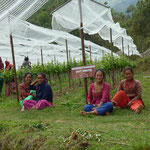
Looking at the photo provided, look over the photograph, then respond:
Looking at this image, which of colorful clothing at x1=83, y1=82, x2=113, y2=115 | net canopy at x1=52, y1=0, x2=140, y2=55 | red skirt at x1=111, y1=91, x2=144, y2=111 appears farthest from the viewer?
net canopy at x1=52, y1=0, x2=140, y2=55

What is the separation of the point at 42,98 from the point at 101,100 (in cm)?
184

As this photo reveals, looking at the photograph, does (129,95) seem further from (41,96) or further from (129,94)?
(41,96)

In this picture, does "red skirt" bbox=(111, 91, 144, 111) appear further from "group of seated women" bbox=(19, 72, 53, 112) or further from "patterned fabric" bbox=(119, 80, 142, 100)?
"group of seated women" bbox=(19, 72, 53, 112)

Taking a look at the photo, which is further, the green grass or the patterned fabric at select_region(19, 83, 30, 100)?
the patterned fabric at select_region(19, 83, 30, 100)

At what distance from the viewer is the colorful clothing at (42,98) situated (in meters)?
5.69

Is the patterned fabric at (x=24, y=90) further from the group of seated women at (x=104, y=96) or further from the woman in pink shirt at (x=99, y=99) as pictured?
the woman in pink shirt at (x=99, y=99)

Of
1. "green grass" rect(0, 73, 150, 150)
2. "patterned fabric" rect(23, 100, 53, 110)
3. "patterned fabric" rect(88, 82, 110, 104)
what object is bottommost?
"green grass" rect(0, 73, 150, 150)

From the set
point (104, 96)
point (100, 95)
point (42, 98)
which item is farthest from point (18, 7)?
point (104, 96)

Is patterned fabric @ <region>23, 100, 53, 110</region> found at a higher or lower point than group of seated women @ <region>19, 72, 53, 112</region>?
lower

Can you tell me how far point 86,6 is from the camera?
6512 millimetres

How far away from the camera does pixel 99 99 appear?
4957 millimetres

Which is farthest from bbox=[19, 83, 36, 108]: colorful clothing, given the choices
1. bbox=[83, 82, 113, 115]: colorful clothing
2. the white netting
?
the white netting

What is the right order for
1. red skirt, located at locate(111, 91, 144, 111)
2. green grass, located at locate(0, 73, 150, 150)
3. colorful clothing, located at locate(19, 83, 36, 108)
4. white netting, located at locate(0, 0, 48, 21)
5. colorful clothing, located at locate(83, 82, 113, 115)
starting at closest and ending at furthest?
green grass, located at locate(0, 73, 150, 150) → colorful clothing, located at locate(83, 82, 113, 115) → red skirt, located at locate(111, 91, 144, 111) → white netting, located at locate(0, 0, 48, 21) → colorful clothing, located at locate(19, 83, 36, 108)

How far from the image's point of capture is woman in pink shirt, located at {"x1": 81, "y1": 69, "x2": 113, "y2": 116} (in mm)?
4672
